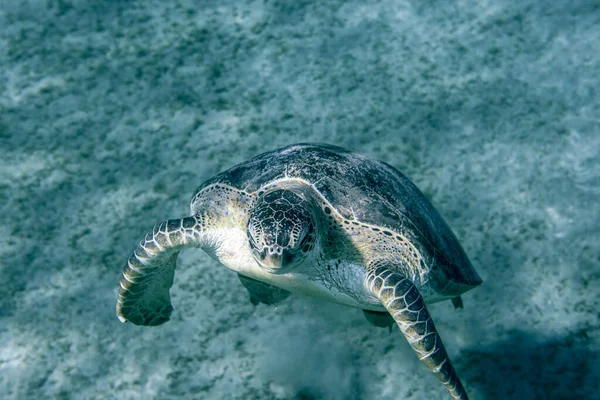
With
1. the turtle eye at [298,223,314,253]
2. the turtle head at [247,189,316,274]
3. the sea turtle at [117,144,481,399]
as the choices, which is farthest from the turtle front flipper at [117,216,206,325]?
the turtle eye at [298,223,314,253]

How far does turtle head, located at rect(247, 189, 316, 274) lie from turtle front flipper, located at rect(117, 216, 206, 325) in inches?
20.1

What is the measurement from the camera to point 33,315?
3018 millimetres

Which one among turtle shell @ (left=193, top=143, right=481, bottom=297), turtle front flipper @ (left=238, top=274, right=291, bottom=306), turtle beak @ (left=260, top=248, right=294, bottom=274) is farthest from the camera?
turtle front flipper @ (left=238, top=274, right=291, bottom=306)

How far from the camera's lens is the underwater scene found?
2.62 meters

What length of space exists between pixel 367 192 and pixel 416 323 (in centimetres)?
74

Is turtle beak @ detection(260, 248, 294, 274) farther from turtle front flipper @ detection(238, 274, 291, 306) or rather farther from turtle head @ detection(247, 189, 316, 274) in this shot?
turtle front flipper @ detection(238, 274, 291, 306)

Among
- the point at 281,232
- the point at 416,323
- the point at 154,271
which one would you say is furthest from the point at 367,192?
the point at 154,271

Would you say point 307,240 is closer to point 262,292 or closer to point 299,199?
point 299,199

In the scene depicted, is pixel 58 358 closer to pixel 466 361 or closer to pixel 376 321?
pixel 376 321

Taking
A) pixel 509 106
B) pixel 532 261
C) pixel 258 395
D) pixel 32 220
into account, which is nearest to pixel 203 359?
pixel 258 395

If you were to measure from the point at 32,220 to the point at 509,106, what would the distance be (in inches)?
161

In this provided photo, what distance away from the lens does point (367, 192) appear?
258 cm

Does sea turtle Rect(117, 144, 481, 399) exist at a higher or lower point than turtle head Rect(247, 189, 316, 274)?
lower

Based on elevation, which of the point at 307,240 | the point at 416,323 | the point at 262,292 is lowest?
the point at 262,292
